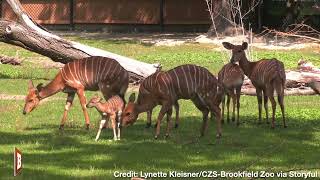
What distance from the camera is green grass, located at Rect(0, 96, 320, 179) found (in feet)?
29.0

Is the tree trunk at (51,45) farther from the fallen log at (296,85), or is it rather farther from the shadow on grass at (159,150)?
the shadow on grass at (159,150)

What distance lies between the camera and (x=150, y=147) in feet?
33.3

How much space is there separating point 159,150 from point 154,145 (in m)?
0.41

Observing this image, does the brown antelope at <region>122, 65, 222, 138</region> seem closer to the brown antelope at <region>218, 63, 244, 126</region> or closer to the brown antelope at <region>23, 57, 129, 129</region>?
the brown antelope at <region>23, 57, 129, 129</region>

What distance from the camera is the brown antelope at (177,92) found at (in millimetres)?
10750

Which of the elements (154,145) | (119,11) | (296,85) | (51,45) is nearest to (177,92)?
(154,145)

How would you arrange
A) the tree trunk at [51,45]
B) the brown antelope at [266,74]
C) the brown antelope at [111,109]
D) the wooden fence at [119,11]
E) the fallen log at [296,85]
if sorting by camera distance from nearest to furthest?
the brown antelope at [111,109]
the brown antelope at [266,74]
the fallen log at [296,85]
the tree trunk at [51,45]
the wooden fence at [119,11]

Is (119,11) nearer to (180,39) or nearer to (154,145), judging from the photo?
(180,39)

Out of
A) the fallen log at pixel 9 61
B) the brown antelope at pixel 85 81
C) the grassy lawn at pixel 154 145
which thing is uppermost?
the brown antelope at pixel 85 81

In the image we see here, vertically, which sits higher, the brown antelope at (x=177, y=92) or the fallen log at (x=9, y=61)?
the brown antelope at (x=177, y=92)

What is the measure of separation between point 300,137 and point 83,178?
13.7 ft

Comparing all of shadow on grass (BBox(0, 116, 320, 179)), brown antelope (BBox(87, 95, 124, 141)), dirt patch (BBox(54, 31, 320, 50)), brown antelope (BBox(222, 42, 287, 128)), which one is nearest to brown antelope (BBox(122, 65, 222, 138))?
brown antelope (BBox(87, 95, 124, 141))

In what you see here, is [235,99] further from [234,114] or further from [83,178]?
[83,178]

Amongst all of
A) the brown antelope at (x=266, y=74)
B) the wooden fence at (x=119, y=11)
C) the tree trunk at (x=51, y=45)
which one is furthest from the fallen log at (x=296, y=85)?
the wooden fence at (x=119, y=11)
